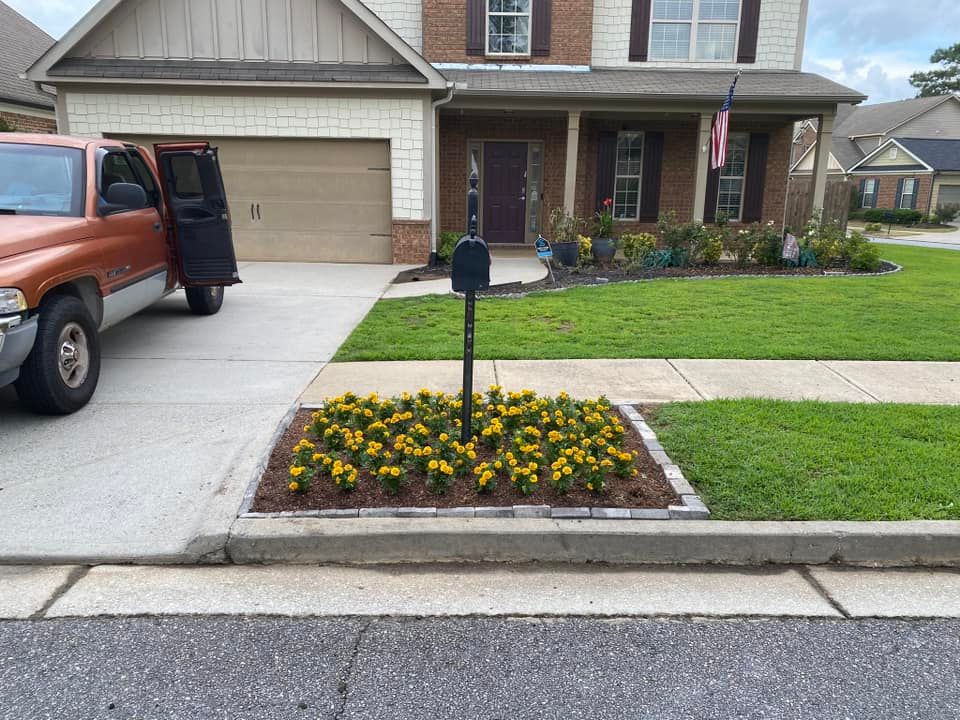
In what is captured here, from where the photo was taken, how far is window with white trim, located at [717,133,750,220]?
54.5 ft

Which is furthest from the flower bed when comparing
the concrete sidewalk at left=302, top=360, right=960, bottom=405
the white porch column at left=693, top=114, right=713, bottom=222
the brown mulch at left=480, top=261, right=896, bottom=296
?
the white porch column at left=693, top=114, right=713, bottom=222

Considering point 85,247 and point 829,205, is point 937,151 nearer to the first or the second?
point 829,205

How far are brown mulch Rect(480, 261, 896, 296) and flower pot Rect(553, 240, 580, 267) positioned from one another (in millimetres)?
198

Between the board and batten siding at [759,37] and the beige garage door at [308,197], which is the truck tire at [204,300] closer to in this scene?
the beige garage door at [308,197]

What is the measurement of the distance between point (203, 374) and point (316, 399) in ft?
4.56

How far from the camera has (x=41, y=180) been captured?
6113 mm

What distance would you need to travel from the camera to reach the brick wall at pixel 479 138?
52.8ft

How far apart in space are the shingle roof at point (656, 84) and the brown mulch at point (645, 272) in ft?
11.2

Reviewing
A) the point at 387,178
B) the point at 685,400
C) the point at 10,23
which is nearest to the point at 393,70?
the point at 387,178

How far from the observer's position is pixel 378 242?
1383cm

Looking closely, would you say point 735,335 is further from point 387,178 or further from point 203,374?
point 387,178

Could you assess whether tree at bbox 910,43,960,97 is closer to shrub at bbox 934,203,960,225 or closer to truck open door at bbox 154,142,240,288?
shrub at bbox 934,203,960,225

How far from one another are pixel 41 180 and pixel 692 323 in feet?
22.2

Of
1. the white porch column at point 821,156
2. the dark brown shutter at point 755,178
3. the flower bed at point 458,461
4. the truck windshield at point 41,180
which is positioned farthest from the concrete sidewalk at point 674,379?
the dark brown shutter at point 755,178
